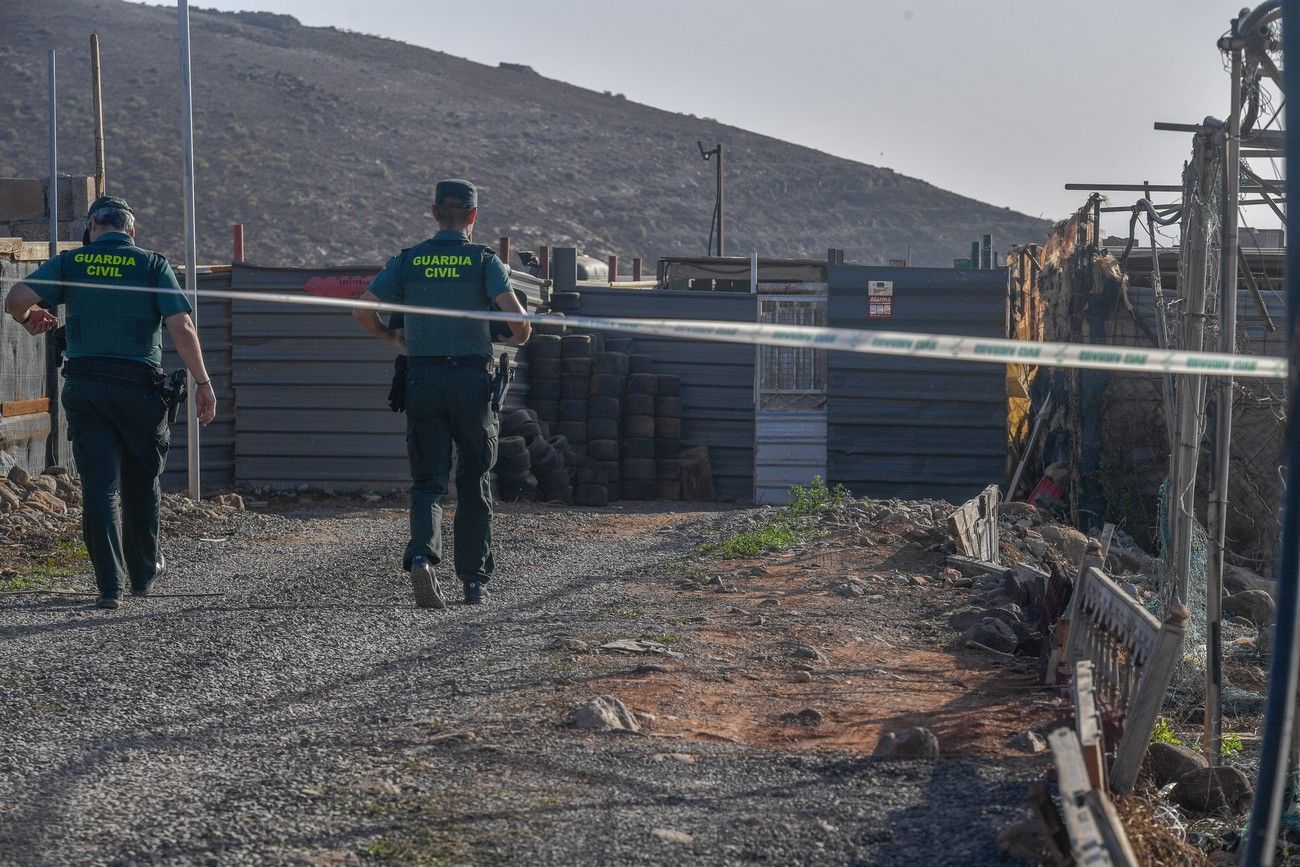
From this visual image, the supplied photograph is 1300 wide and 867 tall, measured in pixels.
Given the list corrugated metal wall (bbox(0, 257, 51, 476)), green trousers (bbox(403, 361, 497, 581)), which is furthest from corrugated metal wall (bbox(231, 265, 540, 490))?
green trousers (bbox(403, 361, 497, 581))

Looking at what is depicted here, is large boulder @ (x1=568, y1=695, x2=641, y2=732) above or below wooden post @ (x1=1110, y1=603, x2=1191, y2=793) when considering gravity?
below

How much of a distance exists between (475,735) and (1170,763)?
6.97 feet

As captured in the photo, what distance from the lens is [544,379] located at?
56.1ft

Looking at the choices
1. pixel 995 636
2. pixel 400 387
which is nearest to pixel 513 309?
pixel 400 387

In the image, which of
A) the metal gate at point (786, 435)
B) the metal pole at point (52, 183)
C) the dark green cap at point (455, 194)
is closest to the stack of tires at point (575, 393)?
the metal gate at point (786, 435)

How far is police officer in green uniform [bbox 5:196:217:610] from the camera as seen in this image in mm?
6867

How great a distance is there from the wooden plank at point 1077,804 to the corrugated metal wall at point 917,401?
582 inches

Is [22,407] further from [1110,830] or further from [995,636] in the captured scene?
[1110,830]

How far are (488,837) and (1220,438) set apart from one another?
132 inches

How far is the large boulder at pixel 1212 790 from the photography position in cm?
433

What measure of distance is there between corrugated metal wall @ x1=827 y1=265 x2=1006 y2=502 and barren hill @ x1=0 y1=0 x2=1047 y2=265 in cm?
3402

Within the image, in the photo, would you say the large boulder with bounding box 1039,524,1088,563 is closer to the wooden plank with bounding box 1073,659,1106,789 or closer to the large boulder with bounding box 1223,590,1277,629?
the large boulder with bounding box 1223,590,1277,629

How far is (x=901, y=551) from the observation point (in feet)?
32.6

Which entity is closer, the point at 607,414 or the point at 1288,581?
the point at 1288,581
